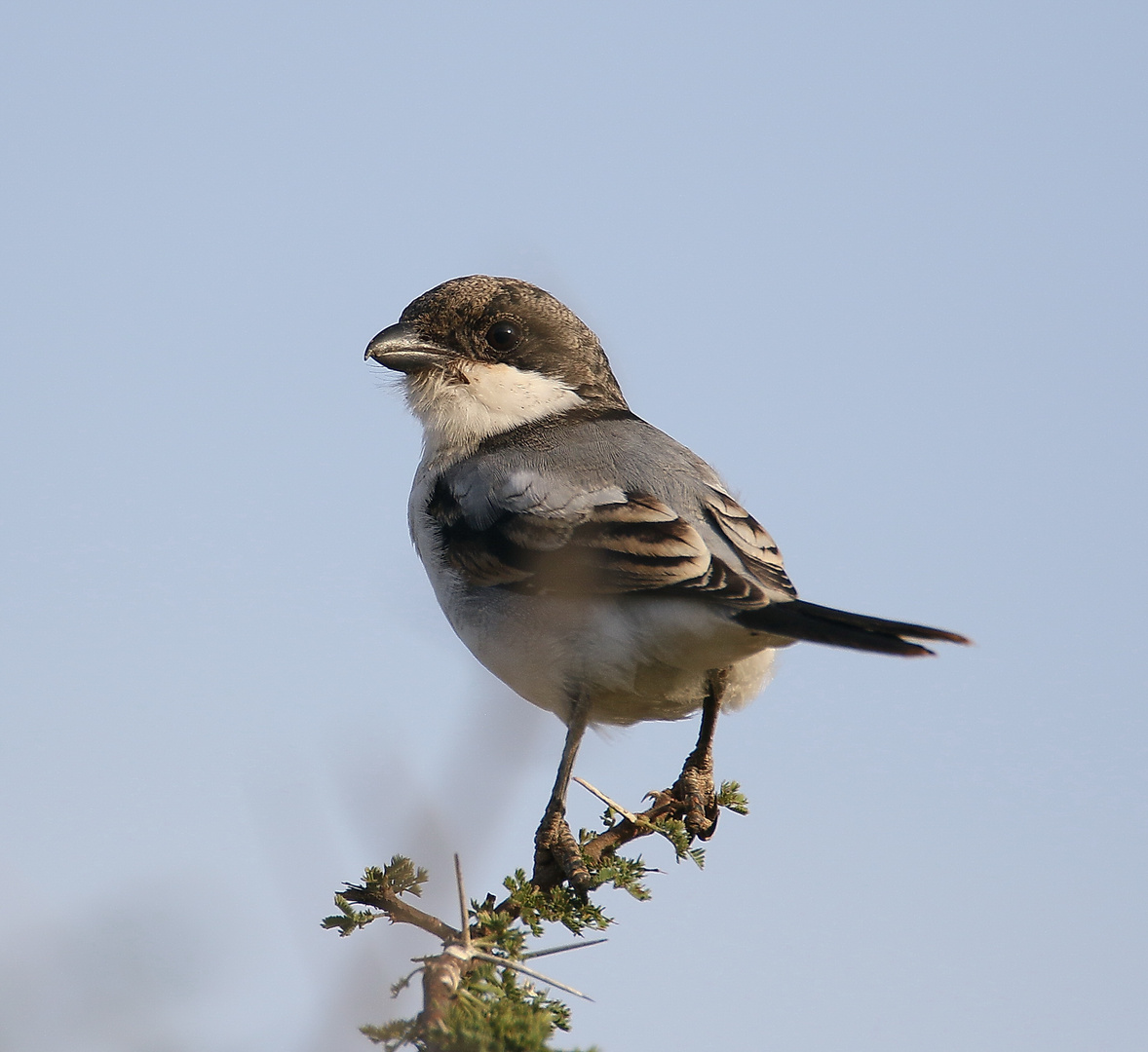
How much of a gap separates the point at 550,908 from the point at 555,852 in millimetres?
727

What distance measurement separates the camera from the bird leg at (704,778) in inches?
191

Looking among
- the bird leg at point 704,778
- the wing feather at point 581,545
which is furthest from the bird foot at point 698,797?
the wing feather at point 581,545

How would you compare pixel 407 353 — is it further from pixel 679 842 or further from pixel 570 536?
pixel 679 842

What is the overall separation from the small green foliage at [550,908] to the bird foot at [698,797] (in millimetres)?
1256

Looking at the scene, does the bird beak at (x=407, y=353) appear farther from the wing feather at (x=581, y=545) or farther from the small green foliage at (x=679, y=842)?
the small green foliage at (x=679, y=842)

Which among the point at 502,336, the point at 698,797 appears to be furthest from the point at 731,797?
the point at 502,336

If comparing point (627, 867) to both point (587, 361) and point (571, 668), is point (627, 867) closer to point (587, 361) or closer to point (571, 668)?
point (571, 668)

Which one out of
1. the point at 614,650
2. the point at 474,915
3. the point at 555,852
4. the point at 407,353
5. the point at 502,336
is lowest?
the point at 474,915

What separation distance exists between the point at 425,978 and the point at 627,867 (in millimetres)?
990

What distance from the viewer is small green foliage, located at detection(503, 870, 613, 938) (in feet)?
11.3

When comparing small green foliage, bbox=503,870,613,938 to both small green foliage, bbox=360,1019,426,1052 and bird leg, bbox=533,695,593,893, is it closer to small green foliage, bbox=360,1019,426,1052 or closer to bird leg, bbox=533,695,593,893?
bird leg, bbox=533,695,593,893

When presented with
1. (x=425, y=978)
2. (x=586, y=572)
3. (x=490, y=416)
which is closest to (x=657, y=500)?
(x=586, y=572)

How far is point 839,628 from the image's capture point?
13.3 ft

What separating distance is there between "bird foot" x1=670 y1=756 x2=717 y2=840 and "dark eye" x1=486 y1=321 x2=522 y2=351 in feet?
7.06
